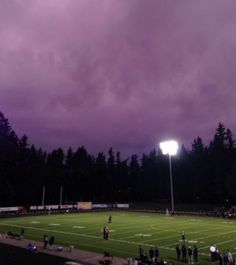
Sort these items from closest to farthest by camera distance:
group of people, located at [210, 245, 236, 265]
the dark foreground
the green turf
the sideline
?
group of people, located at [210, 245, 236, 265] < the dark foreground < the sideline < the green turf

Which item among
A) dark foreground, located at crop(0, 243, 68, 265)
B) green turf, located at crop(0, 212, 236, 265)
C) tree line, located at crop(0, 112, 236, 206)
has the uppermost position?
tree line, located at crop(0, 112, 236, 206)

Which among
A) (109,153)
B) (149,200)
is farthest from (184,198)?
(109,153)

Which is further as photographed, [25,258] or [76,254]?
[76,254]

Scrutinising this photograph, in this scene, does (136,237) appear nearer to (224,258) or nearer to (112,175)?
(224,258)

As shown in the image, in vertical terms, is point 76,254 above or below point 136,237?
below

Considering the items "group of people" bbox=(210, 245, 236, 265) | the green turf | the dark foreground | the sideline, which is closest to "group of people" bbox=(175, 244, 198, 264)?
the green turf

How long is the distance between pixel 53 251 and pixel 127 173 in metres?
112

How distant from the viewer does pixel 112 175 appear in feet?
463

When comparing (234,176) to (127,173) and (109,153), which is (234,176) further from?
(109,153)

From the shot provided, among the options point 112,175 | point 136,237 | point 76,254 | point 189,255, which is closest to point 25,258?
point 76,254

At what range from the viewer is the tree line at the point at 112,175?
112 metres

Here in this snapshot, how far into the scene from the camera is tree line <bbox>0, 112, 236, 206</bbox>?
A: 11179cm

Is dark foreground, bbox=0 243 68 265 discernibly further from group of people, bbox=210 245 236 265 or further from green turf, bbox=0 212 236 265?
group of people, bbox=210 245 236 265

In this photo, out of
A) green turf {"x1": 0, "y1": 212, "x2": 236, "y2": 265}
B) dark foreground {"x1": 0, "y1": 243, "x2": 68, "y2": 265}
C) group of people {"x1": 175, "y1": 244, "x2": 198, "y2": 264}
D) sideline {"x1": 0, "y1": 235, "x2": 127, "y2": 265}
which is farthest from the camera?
green turf {"x1": 0, "y1": 212, "x2": 236, "y2": 265}
